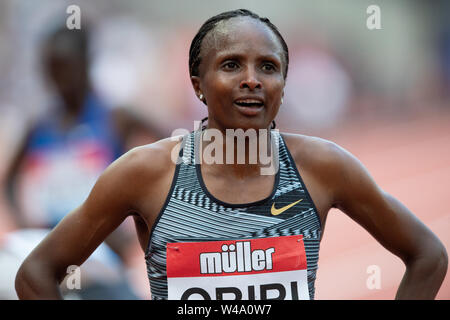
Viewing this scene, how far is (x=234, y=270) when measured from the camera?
1.78m

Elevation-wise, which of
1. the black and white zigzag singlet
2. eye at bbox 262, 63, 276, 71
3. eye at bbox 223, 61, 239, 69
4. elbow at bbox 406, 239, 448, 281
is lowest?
elbow at bbox 406, 239, 448, 281

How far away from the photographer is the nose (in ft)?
5.81

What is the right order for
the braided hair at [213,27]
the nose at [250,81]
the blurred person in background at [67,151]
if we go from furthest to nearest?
the blurred person in background at [67,151] < the braided hair at [213,27] < the nose at [250,81]

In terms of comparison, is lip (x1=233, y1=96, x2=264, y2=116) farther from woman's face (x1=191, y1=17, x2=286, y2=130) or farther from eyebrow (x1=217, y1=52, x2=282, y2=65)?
eyebrow (x1=217, y1=52, x2=282, y2=65)

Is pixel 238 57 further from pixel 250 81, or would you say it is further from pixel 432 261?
pixel 432 261

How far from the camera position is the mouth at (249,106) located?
1.79 m

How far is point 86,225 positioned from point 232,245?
1.39ft

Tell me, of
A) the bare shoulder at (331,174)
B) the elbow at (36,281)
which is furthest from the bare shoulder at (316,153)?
the elbow at (36,281)

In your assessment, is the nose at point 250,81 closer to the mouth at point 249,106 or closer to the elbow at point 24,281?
the mouth at point 249,106

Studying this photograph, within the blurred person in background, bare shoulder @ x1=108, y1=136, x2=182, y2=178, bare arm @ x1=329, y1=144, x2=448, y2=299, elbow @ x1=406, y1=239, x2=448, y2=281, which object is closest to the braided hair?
bare shoulder @ x1=108, y1=136, x2=182, y2=178

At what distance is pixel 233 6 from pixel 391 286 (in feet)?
6.24

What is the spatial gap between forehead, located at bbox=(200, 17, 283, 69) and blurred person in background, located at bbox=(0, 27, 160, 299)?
186 cm

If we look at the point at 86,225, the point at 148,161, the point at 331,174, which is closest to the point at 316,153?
the point at 331,174
